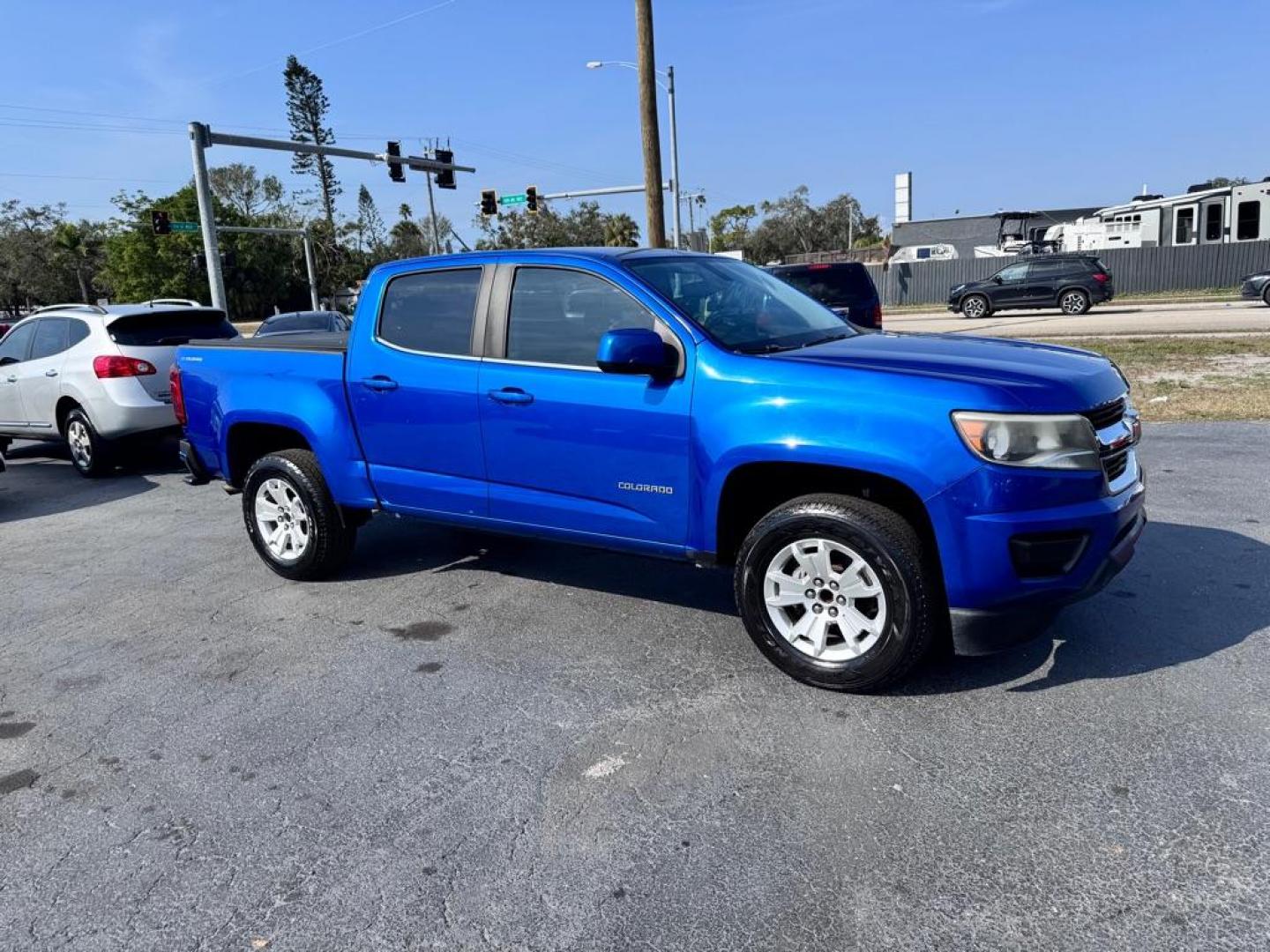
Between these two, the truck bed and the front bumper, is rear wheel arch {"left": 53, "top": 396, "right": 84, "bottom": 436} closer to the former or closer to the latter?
the truck bed

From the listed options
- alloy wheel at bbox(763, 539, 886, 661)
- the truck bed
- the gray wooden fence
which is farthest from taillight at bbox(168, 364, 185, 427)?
the gray wooden fence

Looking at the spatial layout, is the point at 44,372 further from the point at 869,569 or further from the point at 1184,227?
the point at 1184,227

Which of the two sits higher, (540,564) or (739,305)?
(739,305)

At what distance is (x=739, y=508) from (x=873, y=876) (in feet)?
5.84

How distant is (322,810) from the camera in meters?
3.12

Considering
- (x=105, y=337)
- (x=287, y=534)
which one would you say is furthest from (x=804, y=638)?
(x=105, y=337)

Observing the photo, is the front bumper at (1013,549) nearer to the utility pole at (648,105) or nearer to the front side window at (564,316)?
the front side window at (564,316)

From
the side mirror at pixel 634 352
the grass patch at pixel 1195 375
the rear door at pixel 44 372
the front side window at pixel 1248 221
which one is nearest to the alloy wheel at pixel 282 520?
the side mirror at pixel 634 352

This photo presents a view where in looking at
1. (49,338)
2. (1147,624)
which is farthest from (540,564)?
(49,338)

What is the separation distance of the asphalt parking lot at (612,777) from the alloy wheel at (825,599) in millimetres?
237

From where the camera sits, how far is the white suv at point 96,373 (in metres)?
9.05

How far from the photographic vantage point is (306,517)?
545 centimetres

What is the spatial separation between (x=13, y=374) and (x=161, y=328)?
6.56 feet

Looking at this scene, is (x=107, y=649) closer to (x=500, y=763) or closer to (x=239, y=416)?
(x=239, y=416)
